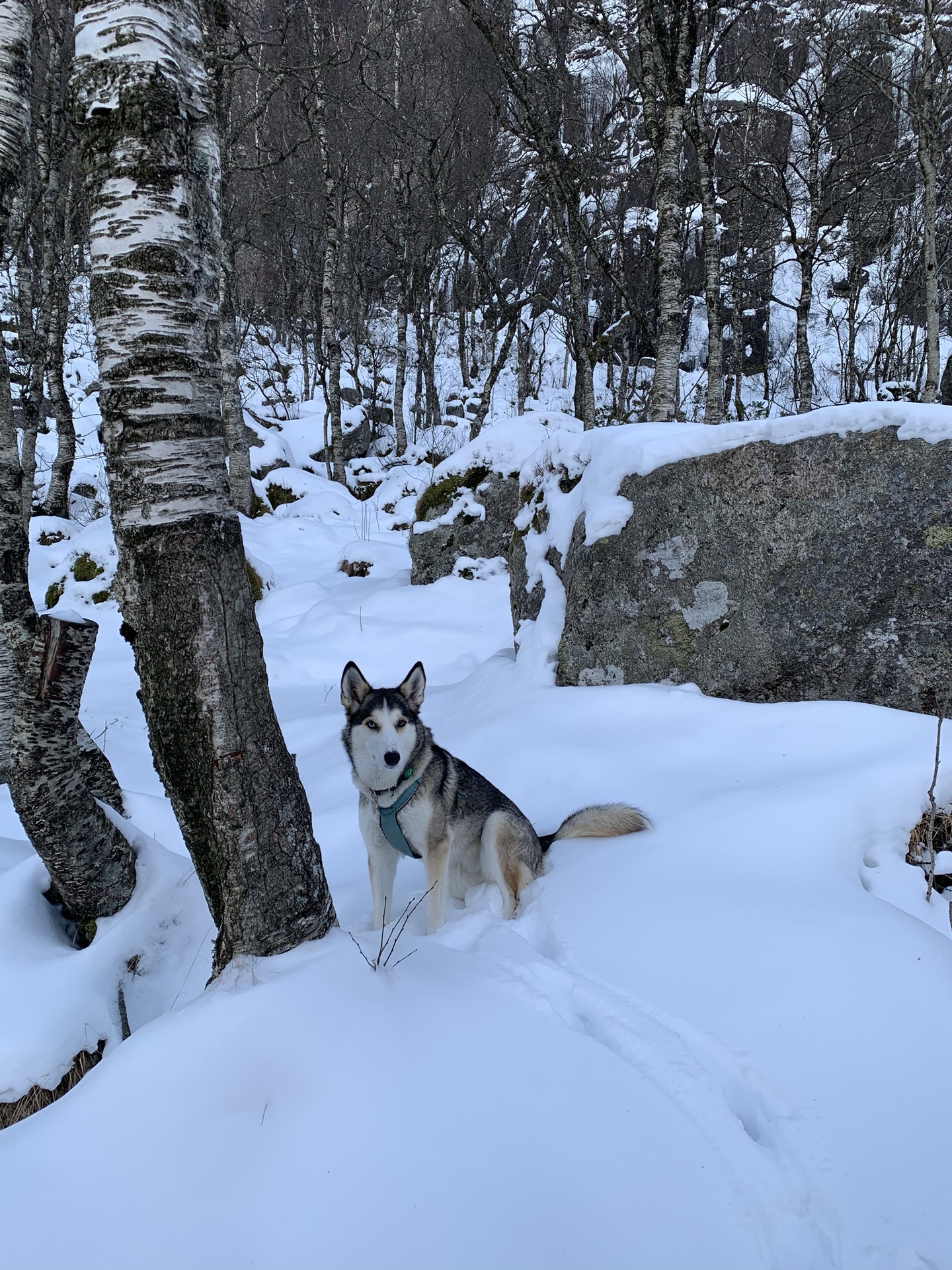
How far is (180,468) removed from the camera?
1884 mm

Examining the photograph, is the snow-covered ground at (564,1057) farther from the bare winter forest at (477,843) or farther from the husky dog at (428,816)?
the husky dog at (428,816)

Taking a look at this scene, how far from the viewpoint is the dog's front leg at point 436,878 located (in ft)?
10.6

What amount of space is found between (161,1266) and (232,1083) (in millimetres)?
367

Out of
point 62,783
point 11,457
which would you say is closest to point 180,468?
point 62,783

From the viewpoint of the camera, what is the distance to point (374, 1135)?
1664 millimetres

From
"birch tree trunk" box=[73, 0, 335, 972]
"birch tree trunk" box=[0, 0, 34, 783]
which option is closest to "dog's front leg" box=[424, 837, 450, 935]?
"birch tree trunk" box=[73, 0, 335, 972]

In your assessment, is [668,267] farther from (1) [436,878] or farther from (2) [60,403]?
(2) [60,403]

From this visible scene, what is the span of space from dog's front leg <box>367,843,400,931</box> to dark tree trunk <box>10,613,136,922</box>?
1129 millimetres

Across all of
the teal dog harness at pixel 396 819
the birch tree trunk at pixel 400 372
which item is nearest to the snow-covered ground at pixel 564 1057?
the teal dog harness at pixel 396 819

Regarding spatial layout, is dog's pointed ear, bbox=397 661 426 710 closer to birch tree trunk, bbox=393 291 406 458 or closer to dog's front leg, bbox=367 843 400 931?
dog's front leg, bbox=367 843 400 931

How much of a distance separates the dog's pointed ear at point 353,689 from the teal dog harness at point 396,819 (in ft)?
1.59

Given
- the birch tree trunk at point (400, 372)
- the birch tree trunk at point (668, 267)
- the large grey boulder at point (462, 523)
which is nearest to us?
the birch tree trunk at point (668, 267)

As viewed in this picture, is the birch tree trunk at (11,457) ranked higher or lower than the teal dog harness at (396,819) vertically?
higher

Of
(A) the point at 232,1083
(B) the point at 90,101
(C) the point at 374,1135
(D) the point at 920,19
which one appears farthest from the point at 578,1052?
(D) the point at 920,19
